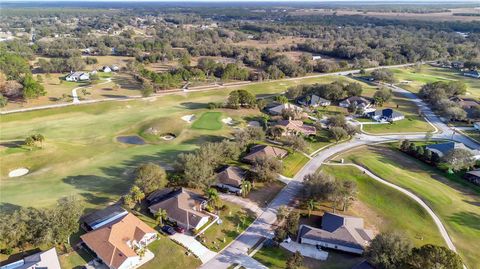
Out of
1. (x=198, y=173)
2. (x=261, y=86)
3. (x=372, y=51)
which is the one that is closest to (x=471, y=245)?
(x=198, y=173)

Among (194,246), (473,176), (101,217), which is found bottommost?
(194,246)

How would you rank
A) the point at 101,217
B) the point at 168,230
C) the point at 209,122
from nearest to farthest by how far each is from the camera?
the point at 168,230 → the point at 101,217 → the point at 209,122

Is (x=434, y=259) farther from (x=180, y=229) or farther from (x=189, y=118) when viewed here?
(x=189, y=118)

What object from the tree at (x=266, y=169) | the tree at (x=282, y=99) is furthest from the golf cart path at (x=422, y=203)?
the tree at (x=282, y=99)

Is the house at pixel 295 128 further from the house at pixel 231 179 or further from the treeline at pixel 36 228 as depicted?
the treeline at pixel 36 228

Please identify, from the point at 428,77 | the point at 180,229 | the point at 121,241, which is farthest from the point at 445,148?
the point at 428,77

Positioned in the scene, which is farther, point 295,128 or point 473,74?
point 473,74

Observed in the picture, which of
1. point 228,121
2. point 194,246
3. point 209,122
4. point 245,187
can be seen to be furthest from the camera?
point 228,121
